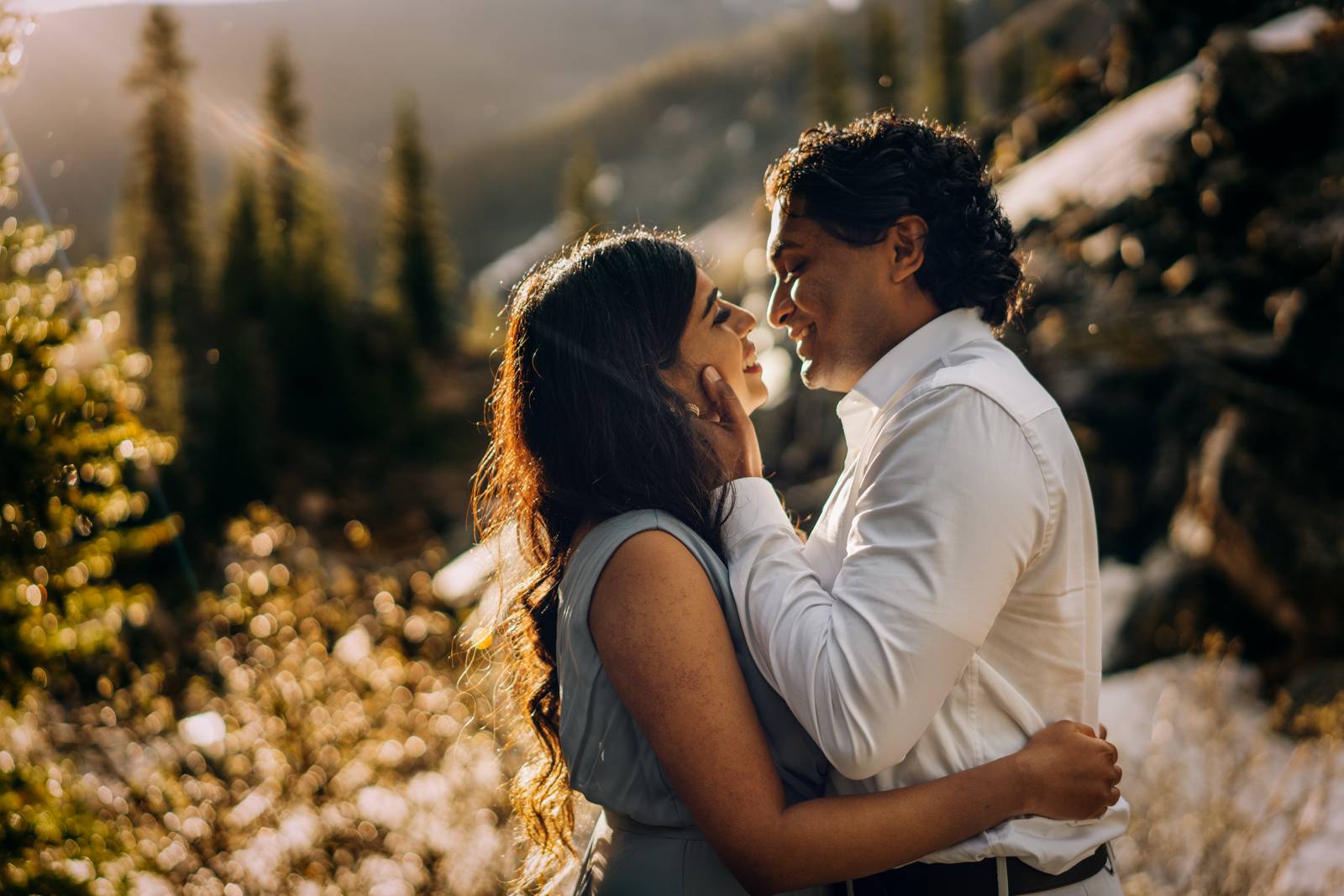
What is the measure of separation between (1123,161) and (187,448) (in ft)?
97.0

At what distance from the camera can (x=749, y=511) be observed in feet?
7.24

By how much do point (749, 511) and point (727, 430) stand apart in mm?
245

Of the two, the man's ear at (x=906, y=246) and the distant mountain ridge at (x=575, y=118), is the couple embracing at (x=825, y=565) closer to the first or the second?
the man's ear at (x=906, y=246)

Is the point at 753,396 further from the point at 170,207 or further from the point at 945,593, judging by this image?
the point at 170,207

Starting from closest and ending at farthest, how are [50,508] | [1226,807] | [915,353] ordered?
1. [915,353]
2. [50,508]
3. [1226,807]

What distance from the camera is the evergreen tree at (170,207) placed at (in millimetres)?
33594

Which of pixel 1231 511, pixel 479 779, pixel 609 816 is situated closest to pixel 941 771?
pixel 609 816

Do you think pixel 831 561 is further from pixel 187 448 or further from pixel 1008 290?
pixel 187 448

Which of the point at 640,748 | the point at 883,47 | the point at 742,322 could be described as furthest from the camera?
the point at 883,47

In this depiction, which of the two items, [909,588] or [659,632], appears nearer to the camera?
[909,588]

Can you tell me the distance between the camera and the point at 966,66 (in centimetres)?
4634

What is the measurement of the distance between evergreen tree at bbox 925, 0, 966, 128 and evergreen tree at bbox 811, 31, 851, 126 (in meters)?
7.15

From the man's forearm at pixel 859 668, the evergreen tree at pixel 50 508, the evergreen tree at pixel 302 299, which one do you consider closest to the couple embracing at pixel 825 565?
the man's forearm at pixel 859 668

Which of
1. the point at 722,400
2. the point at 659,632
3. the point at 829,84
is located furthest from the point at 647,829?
the point at 829,84
